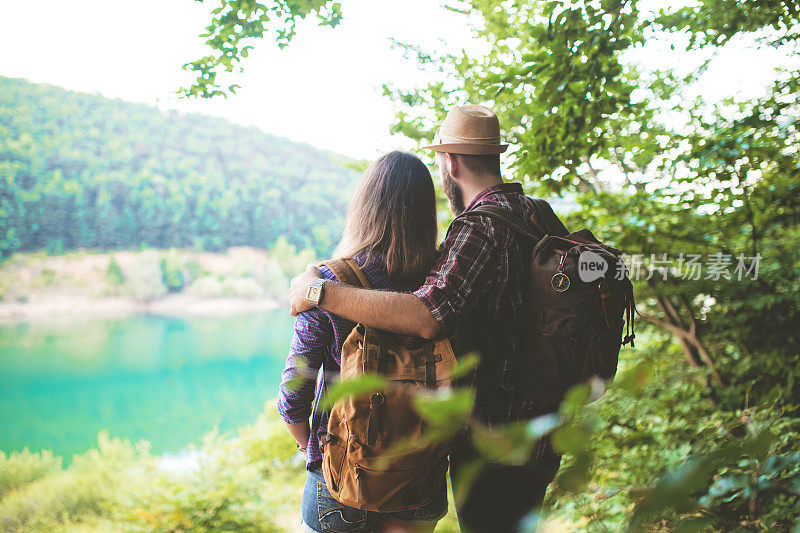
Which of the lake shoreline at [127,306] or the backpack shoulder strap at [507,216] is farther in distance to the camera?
the lake shoreline at [127,306]

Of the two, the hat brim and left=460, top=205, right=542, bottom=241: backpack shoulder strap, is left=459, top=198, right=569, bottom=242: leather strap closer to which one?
left=460, top=205, right=542, bottom=241: backpack shoulder strap

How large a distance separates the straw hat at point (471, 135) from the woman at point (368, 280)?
89 millimetres

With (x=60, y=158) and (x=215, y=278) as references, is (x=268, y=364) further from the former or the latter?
(x=60, y=158)

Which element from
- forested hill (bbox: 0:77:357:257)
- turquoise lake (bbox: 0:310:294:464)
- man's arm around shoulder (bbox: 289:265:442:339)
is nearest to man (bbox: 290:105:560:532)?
man's arm around shoulder (bbox: 289:265:442:339)

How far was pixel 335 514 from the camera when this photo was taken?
3.20 feet

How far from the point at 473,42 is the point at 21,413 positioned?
14235 mm

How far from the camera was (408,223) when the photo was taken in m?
1.06

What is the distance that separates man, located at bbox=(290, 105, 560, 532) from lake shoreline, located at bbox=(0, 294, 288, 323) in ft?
46.3

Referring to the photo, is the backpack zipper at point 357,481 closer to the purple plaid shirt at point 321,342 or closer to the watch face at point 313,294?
the purple plaid shirt at point 321,342

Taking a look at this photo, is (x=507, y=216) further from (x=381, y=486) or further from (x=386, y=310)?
(x=381, y=486)

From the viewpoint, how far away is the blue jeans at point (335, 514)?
975 millimetres

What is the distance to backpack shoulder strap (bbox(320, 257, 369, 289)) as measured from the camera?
3.20 ft

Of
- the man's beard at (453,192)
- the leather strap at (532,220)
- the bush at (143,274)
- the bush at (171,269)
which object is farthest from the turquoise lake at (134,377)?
the leather strap at (532,220)

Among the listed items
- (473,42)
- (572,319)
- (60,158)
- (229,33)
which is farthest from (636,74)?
(60,158)
